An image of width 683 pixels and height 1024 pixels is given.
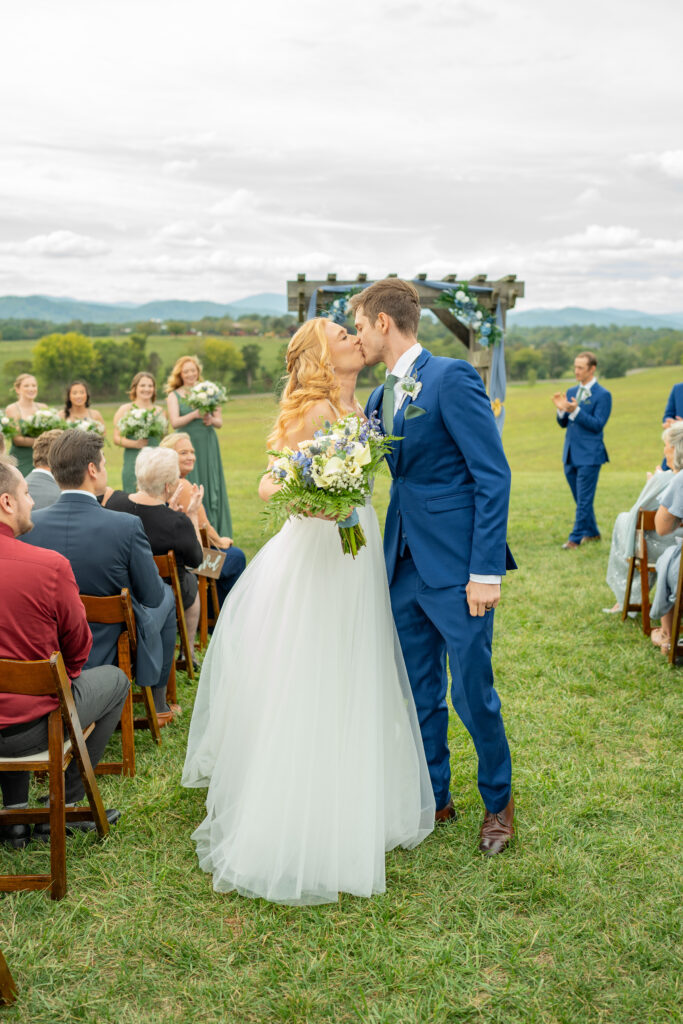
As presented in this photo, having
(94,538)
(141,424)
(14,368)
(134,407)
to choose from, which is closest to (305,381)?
(94,538)

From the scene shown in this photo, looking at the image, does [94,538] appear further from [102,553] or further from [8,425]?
[8,425]

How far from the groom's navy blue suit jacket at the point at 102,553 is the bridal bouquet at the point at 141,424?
5.47 meters

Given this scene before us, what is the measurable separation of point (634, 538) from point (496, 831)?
377 cm

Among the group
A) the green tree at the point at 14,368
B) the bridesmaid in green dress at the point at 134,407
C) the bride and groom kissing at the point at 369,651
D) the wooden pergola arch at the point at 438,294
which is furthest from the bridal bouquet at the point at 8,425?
the green tree at the point at 14,368

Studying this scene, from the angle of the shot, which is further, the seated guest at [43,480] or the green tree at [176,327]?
the green tree at [176,327]

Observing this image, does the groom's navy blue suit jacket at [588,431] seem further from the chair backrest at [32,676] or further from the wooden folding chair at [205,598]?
the chair backrest at [32,676]

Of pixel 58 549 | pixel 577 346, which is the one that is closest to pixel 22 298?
pixel 577 346

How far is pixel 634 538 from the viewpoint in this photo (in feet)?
22.2

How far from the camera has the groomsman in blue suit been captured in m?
10.4

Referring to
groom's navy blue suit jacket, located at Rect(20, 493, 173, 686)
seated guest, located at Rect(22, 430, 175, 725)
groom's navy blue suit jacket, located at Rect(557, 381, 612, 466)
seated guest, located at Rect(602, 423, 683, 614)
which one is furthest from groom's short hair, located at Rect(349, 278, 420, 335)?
groom's navy blue suit jacket, located at Rect(557, 381, 612, 466)

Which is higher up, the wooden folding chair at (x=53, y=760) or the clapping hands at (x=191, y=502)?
the clapping hands at (x=191, y=502)

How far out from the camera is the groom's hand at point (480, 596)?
11.0 ft

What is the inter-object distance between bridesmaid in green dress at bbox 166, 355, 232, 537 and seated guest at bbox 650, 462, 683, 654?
5.30m

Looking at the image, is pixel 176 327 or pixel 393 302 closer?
pixel 393 302
